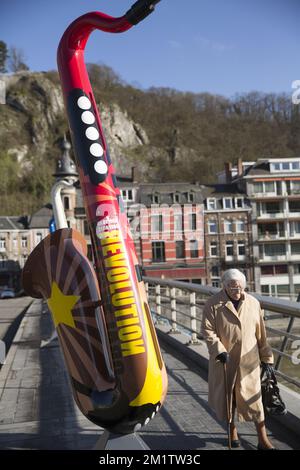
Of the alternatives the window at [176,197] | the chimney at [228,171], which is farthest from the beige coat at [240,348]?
the chimney at [228,171]

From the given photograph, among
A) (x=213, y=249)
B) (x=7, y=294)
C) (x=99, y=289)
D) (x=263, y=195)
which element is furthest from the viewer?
(x=7, y=294)

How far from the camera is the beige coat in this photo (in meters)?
3.01

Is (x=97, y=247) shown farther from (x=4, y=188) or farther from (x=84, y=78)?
(x=4, y=188)

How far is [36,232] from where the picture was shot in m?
39.8

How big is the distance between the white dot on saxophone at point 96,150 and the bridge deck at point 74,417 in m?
1.93

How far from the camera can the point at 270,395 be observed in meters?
3.03

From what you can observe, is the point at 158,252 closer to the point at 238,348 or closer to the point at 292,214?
the point at 292,214

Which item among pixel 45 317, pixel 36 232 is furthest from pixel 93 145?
pixel 36 232

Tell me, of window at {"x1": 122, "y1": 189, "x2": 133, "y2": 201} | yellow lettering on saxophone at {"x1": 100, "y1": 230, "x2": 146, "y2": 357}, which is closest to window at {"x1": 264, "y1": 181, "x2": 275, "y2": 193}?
window at {"x1": 122, "y1": 189, "x2": 133, "y2": 201}

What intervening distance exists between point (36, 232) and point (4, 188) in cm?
1499

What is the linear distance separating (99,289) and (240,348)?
96 cm

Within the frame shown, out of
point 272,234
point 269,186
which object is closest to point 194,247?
A: point 272,234

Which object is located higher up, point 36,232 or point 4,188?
point 4,188

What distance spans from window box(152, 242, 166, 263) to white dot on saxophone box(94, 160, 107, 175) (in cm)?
3179
